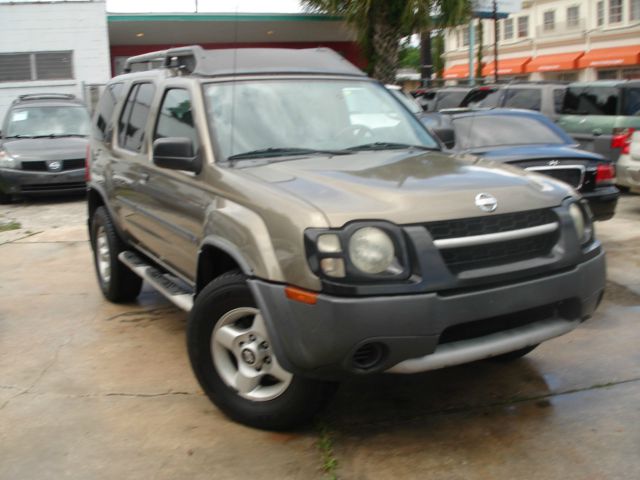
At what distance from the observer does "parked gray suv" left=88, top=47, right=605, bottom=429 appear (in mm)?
3250

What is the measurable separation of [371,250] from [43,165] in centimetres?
1021

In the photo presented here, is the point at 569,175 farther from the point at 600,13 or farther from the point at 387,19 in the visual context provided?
the point at 600,13

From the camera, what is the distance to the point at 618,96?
38.7ft

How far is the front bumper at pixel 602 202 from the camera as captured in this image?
7.33m

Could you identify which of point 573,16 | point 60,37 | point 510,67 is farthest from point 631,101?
point 510,67

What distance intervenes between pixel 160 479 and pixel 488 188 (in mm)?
2069

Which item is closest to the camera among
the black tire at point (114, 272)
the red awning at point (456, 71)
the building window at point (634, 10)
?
the black tire at point (114, 272)

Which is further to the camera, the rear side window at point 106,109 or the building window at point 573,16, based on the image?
the building window at point 573,16

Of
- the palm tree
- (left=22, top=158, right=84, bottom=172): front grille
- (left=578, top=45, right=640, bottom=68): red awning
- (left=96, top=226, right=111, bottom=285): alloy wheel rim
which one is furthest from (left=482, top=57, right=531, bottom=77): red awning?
(left=96, top=226, right=111, bottom=285): alloy wheel rim

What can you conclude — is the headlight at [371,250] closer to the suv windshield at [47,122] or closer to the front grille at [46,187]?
the front grille at [46,187]

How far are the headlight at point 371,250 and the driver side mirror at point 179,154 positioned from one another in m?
1.34

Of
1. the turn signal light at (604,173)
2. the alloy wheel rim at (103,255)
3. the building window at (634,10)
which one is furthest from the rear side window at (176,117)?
the building window at (634,10)

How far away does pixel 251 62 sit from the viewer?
4836 millimetres

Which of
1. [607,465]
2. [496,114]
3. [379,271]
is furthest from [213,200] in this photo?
[496,114]
